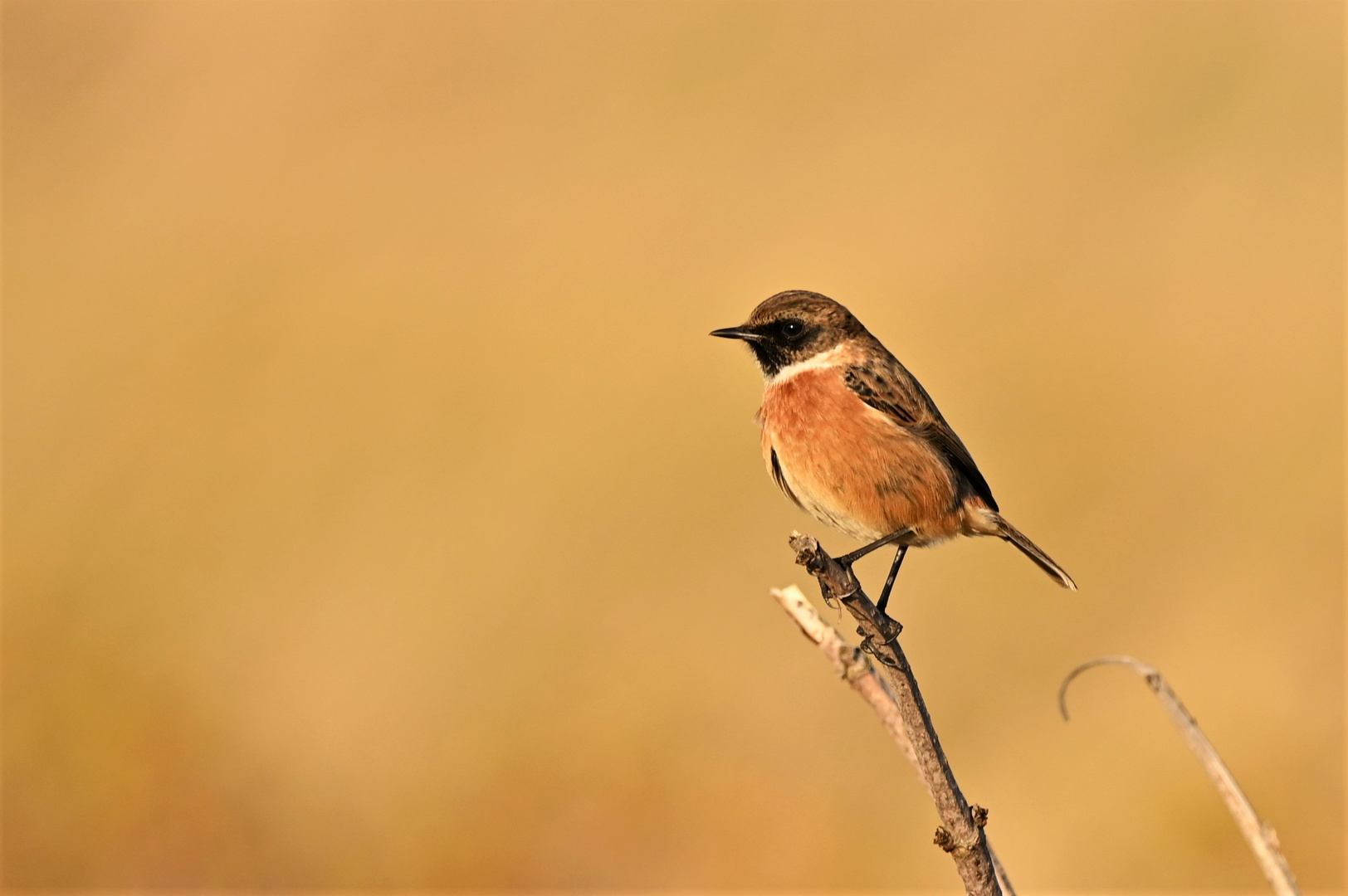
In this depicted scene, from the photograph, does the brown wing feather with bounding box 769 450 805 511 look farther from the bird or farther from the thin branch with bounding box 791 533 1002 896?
the thin branch with bounding box 791 533 1002 896

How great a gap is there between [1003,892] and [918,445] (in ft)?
8.08

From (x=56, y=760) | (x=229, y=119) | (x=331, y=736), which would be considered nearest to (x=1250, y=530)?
(x=331, y=736)

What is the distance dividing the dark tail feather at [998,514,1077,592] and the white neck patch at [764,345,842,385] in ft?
3.62

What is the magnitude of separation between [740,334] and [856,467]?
0.97 metres

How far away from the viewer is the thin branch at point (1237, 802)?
8.60 ft

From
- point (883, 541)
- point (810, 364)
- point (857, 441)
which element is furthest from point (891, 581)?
point (810, 364)

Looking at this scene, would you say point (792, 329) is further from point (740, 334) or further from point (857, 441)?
point (857, 441)

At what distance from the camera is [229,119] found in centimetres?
1989

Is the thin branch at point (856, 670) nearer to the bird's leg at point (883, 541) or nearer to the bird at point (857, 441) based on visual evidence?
the bird at point (857, 441)

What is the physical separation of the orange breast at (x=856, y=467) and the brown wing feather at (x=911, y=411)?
75mm

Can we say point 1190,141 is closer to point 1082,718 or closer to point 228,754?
point 1082,718

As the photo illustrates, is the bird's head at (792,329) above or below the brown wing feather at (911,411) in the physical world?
above

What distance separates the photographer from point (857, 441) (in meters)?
5.11

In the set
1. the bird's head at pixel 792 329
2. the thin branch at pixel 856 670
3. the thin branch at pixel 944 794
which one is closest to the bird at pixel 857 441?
the bird's head at pixel 792 329
